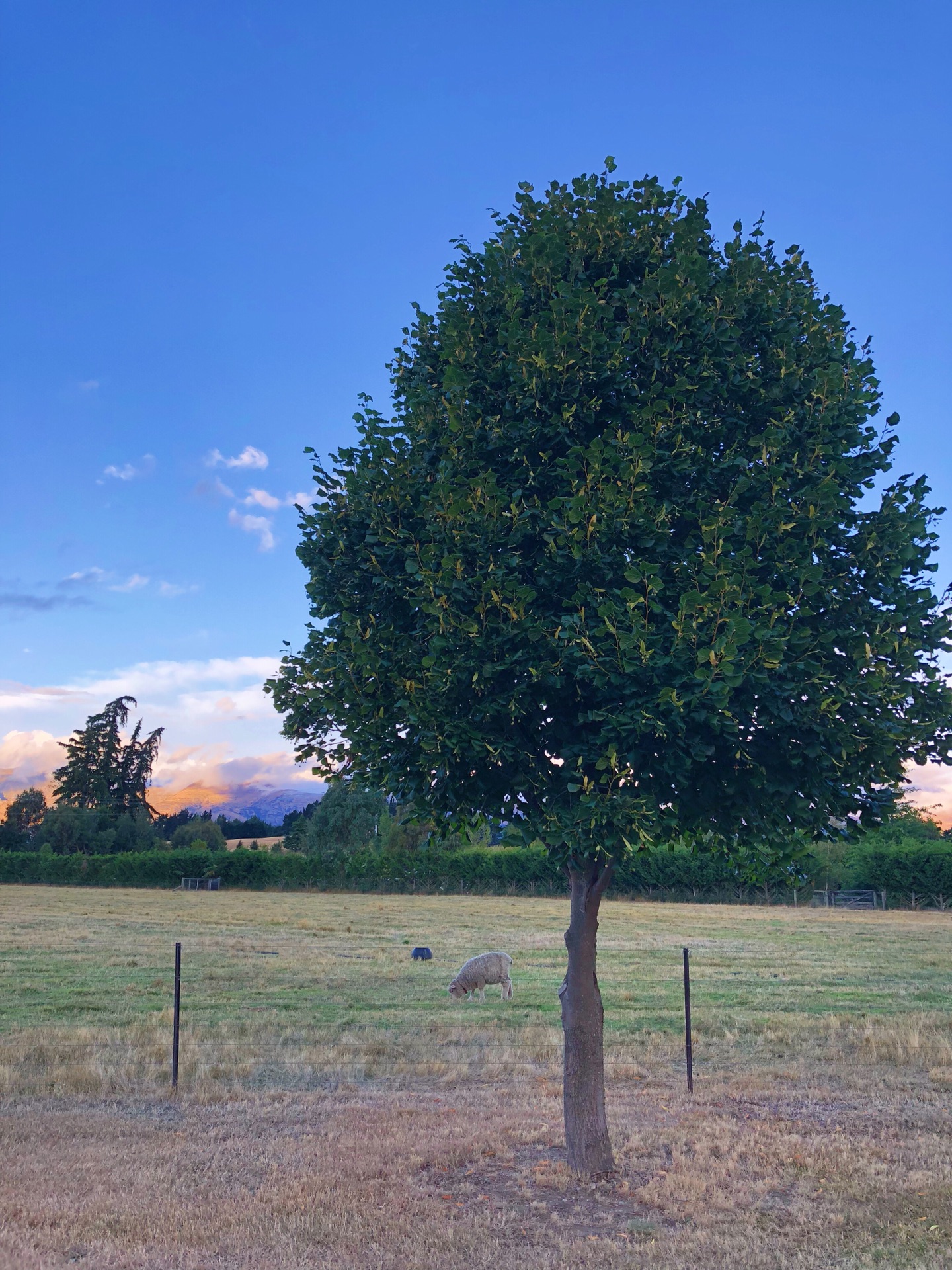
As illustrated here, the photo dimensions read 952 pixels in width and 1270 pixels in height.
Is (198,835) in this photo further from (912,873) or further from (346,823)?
(912,873)

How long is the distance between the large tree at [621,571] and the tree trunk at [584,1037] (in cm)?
3

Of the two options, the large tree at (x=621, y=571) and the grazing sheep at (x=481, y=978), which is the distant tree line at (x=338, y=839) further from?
the large tree at (x=621, y=571)

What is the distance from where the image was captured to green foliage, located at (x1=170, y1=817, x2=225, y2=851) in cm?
11225

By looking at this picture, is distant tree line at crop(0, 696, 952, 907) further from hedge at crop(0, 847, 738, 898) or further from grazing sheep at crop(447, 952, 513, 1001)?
grazing sheep at crop(447, 952, 513, 1001)

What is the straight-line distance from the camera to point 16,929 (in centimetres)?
3572

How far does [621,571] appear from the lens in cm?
786

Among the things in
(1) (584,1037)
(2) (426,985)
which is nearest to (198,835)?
(2) (426,985)

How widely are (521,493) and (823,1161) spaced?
23.6ft

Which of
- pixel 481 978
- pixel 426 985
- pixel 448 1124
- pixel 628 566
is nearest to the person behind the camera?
pixel 628 566

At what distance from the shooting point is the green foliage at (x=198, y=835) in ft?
368

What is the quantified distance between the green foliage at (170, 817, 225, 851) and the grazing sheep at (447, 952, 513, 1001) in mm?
93101

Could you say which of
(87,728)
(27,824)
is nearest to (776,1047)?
(87,728)

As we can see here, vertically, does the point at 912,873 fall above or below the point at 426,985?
above

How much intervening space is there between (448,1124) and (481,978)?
11.0 metres
